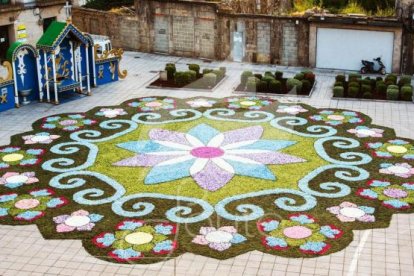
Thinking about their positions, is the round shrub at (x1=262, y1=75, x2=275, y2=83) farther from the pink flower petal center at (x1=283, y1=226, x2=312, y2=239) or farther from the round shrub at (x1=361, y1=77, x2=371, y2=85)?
the pink flower petal center at (x1=283, y1=226, x2=312, y2=239)

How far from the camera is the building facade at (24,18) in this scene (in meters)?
45.2

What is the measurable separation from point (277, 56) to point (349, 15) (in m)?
5.00

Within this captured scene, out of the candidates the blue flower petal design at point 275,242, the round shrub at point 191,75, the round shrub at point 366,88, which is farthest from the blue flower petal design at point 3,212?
the round shrub at point 366,88

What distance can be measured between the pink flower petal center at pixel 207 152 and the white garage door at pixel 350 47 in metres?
16.0

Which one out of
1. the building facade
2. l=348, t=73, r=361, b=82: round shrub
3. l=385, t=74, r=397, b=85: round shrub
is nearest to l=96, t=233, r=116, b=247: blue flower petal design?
l=348, t=73, r=361, b=82: round shrub

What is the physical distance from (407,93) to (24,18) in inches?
1042

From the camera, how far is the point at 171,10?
44219 mm

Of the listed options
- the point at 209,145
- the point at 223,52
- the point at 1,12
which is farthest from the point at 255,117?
the point at 1,12

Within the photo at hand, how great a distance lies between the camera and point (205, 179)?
80.8ft

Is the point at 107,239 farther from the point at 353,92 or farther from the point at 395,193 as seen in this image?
the point at 353,92

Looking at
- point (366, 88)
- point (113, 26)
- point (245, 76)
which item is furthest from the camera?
point (113, 26)

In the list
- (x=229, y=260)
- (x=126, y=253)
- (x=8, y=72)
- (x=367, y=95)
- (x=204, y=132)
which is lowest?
(x=229, y=260)

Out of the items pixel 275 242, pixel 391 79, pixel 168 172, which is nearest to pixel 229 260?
pixel 275 242

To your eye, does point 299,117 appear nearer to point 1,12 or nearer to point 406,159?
point 406,159
